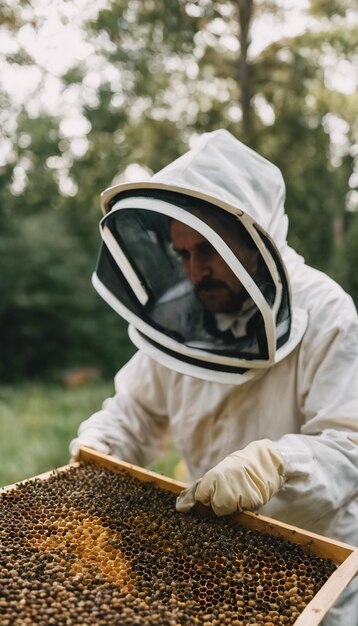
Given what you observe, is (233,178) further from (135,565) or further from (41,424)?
(41,424)

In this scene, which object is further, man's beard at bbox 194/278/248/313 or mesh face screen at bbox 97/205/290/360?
man's beard at bbox 194/278/248/313

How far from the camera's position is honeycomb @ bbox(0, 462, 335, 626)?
2.00 m

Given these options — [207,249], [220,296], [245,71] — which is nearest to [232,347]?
[220,296]

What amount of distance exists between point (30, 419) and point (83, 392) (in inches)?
99.4

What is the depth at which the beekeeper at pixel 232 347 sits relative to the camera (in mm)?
2701

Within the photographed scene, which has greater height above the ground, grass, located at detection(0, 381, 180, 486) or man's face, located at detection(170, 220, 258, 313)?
man's face, located at detection(170, 220, 258, 313)

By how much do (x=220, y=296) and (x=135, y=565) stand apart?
1622 mm

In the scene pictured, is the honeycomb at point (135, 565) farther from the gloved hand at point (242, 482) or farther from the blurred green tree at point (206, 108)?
the blurred green tree at point (206, 108)

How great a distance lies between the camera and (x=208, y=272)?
10.8 feet

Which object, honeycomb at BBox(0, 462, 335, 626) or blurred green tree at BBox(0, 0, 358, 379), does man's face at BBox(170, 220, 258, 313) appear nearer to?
honeycomb at BBox(0, 462, 335, 626)

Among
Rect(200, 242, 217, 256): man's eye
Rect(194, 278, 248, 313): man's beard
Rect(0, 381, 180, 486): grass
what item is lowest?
Rect(0, 381, 180, 486): grass

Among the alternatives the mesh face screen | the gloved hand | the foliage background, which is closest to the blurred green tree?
the foliage background

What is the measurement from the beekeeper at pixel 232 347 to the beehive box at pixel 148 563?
0.20 metres

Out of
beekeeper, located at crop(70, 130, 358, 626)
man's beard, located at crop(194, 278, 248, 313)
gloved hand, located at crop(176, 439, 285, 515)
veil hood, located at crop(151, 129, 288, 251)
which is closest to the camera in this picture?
gloved hand, located at crop(176, 439, 285, 515)
